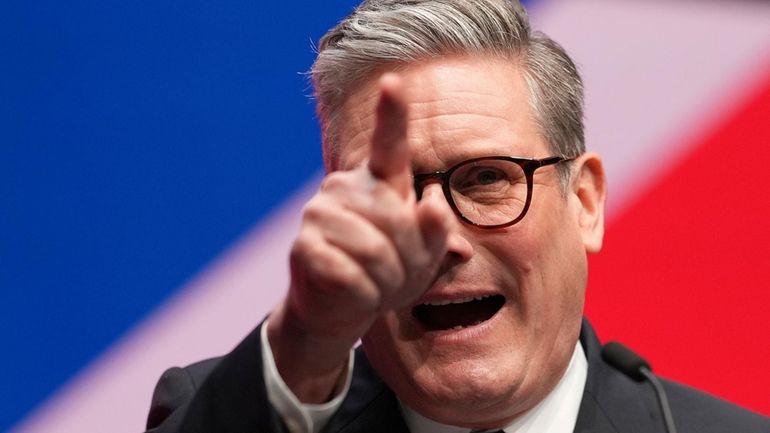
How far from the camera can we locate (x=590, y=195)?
1583mm

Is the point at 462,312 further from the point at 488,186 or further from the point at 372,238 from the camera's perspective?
the point at 372,238

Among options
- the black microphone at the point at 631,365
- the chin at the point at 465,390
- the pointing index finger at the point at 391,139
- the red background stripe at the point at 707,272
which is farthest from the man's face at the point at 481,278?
the red background stripe at the point at 707,272

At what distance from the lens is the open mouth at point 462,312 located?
1472 mm

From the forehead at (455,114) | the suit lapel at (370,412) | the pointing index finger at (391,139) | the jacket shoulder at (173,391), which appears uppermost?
the pointing index finger at (391,139)

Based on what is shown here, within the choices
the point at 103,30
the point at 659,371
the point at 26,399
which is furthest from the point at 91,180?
the point at 659,371

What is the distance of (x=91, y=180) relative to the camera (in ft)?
7.18

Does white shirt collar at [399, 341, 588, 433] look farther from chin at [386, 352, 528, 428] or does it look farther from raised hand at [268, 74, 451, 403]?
raised hand at [268, 74, 451, 403]

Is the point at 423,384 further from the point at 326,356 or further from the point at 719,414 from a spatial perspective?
the point at 719,414

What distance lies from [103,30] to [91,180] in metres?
0.30

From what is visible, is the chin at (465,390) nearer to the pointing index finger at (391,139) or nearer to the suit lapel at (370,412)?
the suit lapel at (370,412)

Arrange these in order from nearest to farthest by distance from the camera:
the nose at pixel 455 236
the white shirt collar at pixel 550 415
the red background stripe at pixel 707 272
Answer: the nose at pixel 455 236
the white shirt collar at pixel 550 415
the red background stripe at pixel 707 272

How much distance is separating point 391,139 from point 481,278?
48 cm

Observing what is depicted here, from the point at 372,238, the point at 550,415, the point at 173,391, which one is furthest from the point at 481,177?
the point at 173,391

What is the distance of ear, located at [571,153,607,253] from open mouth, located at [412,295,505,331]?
17 cm
